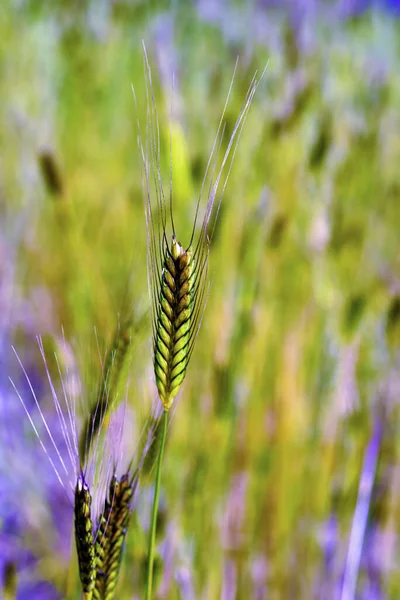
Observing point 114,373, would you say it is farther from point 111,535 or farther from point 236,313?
point 236,313

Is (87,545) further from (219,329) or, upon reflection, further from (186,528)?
(219,329)

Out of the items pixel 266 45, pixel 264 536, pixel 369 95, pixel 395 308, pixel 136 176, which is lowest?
pixel 264 536

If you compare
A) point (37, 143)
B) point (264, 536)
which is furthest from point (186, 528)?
point (37, 143)

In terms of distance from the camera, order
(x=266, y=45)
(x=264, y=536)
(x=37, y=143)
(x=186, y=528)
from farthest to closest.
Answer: (x=266, y=45) < (x=37, y=143) < (x=264, y=536) < (x=186, y=528)

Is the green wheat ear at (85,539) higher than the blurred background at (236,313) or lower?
lower

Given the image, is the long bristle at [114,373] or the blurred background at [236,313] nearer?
the long bristle at [114,373]

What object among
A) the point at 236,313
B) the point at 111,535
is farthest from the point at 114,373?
the point at 236,313
